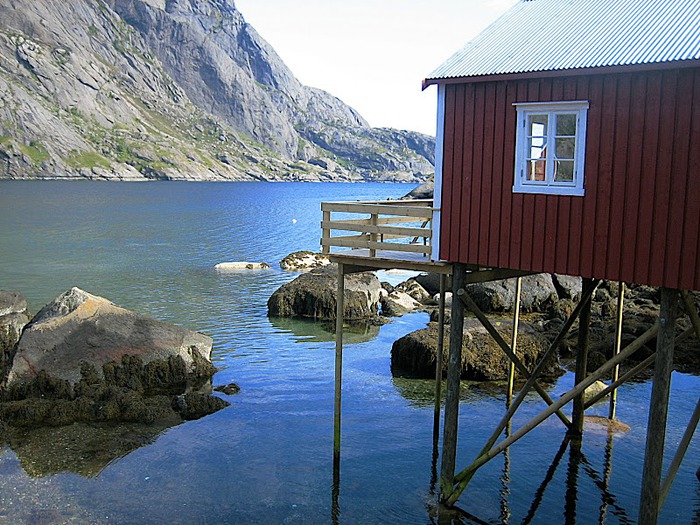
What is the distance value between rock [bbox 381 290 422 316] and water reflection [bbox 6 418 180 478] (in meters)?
16.4

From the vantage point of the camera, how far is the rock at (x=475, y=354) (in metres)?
24.2

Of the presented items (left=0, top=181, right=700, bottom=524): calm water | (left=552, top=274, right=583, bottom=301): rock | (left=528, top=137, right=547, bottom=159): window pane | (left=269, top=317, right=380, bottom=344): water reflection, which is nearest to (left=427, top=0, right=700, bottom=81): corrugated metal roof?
(left=528, top=137, right=547, bottom=159): window pane

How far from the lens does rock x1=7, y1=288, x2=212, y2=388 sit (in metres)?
22.0

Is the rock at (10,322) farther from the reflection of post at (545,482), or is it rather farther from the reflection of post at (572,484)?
the reflection of post at (572,484)

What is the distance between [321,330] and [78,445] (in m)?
15.1

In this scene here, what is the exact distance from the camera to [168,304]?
38125mm

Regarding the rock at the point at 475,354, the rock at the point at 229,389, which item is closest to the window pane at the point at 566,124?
the rock at the point at 475,354

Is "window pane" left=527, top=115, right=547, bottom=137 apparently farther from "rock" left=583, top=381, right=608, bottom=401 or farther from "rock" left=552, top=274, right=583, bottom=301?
"rock" left=552, top=274, right=583, bottom=301

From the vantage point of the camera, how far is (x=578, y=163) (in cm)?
1358

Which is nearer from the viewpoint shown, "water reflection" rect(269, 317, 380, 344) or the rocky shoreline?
the rocky shoreline

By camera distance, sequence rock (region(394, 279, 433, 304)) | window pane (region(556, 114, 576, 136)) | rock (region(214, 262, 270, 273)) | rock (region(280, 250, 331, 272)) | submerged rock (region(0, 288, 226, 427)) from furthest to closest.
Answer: rock (region(280, 250, 331, 272)) → rock (region(214, 262, 270, 273)) → rock (region(394, 279, 433, 304)) → submerged rock (region(0, 288, 226, 427)) → window pane (region(556, 114, 576, 136))

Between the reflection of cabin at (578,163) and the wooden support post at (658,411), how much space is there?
2cm

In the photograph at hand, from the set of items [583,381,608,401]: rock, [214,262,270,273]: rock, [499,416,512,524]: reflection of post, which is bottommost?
[499,416,512,524]: reflection of post

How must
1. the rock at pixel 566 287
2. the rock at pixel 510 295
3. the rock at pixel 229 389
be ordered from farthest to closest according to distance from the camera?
1. the rock at pixel 566 287
2. the rock at pixel 510 295
3. the rock at pixel 229 389
